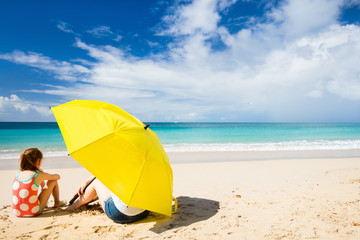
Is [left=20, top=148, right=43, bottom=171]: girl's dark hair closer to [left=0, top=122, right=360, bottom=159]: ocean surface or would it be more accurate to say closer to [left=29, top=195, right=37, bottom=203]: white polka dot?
[left=29, top=195, right=37, bottom=203]: white polka dot

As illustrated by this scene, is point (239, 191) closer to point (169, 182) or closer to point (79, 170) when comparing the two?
point (169, 182)

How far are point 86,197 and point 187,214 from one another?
1.81m

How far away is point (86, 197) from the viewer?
13.0 feet

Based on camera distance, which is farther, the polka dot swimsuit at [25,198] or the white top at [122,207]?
the polka dot swimsuit at [25,198]

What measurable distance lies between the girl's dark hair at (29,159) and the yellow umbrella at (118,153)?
978 millimetres

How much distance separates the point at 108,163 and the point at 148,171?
53 cm

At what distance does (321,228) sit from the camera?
10.4 feet

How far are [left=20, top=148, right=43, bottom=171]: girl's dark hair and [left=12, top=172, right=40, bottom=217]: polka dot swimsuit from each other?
0.14 m

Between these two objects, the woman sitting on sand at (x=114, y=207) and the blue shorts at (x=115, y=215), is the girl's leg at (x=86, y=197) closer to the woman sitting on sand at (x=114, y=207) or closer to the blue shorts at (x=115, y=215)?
the woman sitting on sand at (x=114, y=207)

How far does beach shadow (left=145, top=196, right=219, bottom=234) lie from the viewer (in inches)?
136

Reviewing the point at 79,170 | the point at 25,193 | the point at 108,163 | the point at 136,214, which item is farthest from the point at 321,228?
the point at 79,170

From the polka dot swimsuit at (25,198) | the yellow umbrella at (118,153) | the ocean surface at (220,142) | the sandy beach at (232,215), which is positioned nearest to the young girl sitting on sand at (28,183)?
the polka dot swimsuit at (25,198)

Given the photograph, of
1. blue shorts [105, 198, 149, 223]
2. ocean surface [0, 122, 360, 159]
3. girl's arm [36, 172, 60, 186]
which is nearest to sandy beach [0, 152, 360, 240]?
blue shorts [105, 198, 149, 223]

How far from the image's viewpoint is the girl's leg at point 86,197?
3891 millimetres
